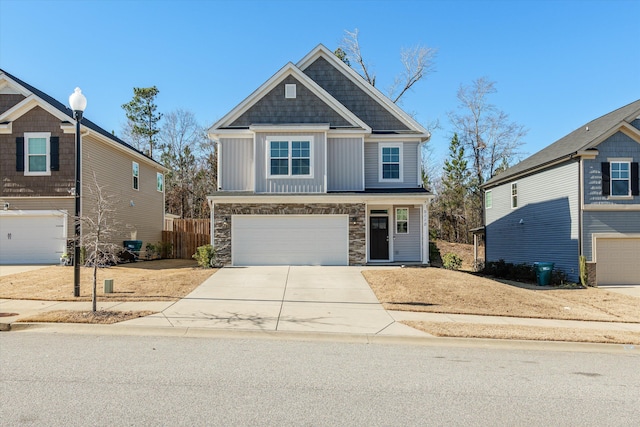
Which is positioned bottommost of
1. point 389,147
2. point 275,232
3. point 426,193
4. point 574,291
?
point 574,291

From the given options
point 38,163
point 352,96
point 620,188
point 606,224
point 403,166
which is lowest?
point 606,224

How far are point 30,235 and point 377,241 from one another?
14972 mm

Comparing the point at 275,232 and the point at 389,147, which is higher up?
the point at 389,147

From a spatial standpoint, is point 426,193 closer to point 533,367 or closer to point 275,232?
point 275,232

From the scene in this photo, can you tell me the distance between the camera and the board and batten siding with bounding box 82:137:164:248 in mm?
20078

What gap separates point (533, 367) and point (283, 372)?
3.69 metres

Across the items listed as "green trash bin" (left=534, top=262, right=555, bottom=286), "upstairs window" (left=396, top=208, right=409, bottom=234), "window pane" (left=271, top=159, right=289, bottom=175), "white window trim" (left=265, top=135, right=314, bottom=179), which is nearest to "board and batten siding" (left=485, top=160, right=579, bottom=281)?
"green trash bin" (left=534, top=262, right=555, bottom=286)

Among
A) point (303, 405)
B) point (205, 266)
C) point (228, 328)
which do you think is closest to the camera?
point (303, 405)

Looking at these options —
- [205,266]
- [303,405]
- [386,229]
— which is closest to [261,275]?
[205,266]

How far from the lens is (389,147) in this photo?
20656mm

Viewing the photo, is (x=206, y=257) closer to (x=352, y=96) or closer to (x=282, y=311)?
(x=282, y=311)

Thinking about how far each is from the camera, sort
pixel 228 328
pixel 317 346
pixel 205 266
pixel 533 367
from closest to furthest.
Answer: pixel 533 367, pixel 317 346, pixel 228 328, pixel 205 266

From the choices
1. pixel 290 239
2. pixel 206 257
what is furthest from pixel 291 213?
pixel 206 257

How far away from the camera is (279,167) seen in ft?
62.6
